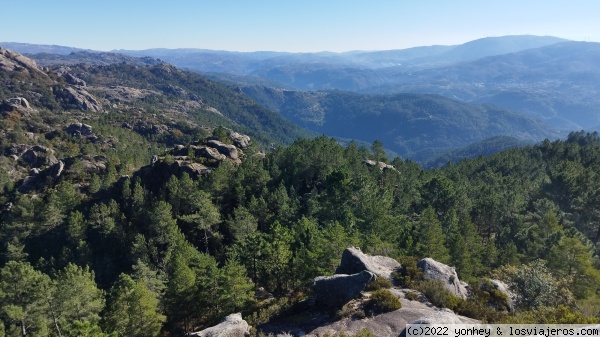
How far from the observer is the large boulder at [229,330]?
101ft

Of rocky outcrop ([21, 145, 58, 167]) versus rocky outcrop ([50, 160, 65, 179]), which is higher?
rocky outcrop ([50, 160, 65, 179])

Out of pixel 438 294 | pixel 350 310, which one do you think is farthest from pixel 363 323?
pixel 438 294

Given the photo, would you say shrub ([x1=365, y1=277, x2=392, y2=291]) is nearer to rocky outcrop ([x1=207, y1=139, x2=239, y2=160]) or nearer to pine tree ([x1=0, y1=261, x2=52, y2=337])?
pine tree ([x1=0, y1=261, x2=52, y2=337])

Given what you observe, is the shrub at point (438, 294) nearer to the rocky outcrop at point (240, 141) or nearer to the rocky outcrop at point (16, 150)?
the rocky outcrop at point (240, 141)

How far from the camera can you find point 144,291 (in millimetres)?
45219

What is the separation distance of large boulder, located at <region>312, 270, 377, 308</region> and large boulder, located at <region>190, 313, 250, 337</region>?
7.88 m

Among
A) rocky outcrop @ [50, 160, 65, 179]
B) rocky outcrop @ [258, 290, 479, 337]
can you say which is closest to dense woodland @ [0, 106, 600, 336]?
rocky outcrop @ [258, 290, 479, 337]

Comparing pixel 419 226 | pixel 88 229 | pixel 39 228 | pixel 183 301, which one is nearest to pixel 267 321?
pixel 183 301

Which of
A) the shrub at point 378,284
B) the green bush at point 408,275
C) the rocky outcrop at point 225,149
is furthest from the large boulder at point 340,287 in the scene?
the rocky outcrop at point 225,149

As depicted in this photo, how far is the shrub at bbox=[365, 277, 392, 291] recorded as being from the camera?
37747 mm

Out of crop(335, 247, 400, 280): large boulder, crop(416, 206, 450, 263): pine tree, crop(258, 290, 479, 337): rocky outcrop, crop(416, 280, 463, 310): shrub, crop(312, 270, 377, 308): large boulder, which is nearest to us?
crop(258, 290, 479, 337): rocky outcrop

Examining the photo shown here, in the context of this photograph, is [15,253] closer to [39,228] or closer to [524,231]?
[39,228]

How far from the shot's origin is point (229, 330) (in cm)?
3131

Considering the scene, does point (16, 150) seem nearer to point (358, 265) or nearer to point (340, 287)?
point (358, 265)
